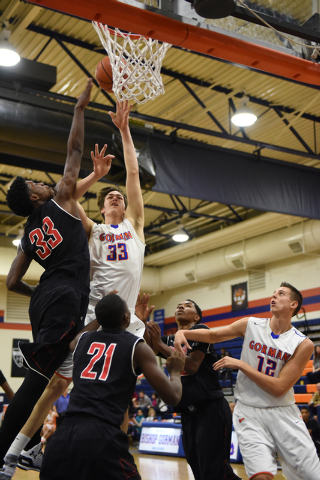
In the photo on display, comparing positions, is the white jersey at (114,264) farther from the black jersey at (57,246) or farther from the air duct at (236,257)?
the air duct at (236,257)

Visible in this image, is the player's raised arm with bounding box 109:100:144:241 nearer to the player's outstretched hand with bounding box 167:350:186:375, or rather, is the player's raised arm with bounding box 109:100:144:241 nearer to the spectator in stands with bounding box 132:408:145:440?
the player's outstretched hand with bounding box 167:350:186:375

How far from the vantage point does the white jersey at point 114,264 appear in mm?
4207

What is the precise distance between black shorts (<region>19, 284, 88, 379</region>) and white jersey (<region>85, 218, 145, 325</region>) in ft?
1.73

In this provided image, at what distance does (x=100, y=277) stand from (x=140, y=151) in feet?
17.6

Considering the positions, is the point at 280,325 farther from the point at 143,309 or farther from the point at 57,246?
the point at 57,246

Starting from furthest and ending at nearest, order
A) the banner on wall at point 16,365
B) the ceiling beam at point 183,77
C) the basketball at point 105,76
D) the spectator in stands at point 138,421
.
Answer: the banner on wall at point 16,365, the spectator in stands at point 138,421, the ceiling beam at point 183,77, the basketball at point 105,76

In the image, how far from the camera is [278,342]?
4.51 meters

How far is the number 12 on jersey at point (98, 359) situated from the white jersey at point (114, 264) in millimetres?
1071

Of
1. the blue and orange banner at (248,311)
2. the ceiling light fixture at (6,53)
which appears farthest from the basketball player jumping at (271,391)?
the blue and orange banner at (248,311)

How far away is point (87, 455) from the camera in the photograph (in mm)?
2771

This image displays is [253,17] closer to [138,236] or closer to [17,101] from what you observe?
[138,236]

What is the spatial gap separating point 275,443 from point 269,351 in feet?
2.34

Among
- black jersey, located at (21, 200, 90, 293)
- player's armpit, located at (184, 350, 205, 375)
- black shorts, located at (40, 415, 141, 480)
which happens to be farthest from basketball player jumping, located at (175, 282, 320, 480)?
black shorts, located at (40, 415, 141, 480)

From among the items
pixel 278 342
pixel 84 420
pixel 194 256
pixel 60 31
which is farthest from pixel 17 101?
pixel 194 256
